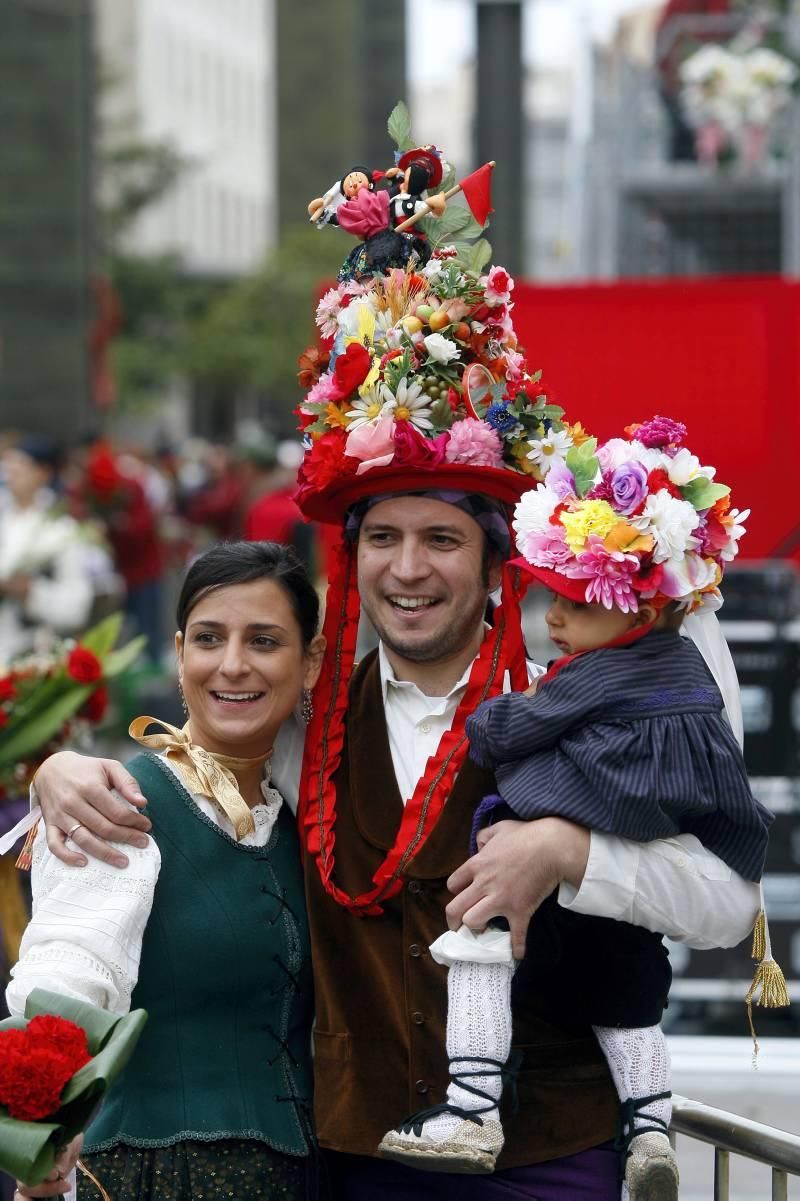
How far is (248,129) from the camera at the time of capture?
258ft

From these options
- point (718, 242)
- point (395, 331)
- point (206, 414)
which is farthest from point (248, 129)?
point (395, 331)

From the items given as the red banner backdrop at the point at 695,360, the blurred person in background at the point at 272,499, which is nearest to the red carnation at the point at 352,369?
the red banner backdrop at the point at 695,360

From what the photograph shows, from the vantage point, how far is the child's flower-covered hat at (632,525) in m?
3.02

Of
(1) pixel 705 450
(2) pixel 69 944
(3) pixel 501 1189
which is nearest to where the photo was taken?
(2) pixel 69 944

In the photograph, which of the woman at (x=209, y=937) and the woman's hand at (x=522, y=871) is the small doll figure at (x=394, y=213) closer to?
the woman at (x=209, y=937)

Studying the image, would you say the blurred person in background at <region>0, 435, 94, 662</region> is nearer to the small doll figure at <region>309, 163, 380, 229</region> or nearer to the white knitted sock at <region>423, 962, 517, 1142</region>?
the small doll figure at <region>309, 163, 380, 229</region>

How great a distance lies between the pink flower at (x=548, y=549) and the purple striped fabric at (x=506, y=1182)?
95cm

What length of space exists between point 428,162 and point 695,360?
3.27 m

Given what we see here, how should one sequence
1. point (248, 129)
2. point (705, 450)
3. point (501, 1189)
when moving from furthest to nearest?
1. point (248, 129)
2. point (705, 450)
3. point (501, 1189)

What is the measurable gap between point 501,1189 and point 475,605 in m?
1.00

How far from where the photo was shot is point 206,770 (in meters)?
3.22

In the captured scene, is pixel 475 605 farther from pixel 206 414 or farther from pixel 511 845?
pixel 206 414

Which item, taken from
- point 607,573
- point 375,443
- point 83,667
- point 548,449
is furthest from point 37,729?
point 607,573

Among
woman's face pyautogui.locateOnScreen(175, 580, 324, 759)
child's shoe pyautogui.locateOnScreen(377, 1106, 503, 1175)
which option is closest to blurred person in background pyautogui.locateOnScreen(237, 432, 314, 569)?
woman's face pyautogui.locateOnScreen(175, 580, 324, 759)
